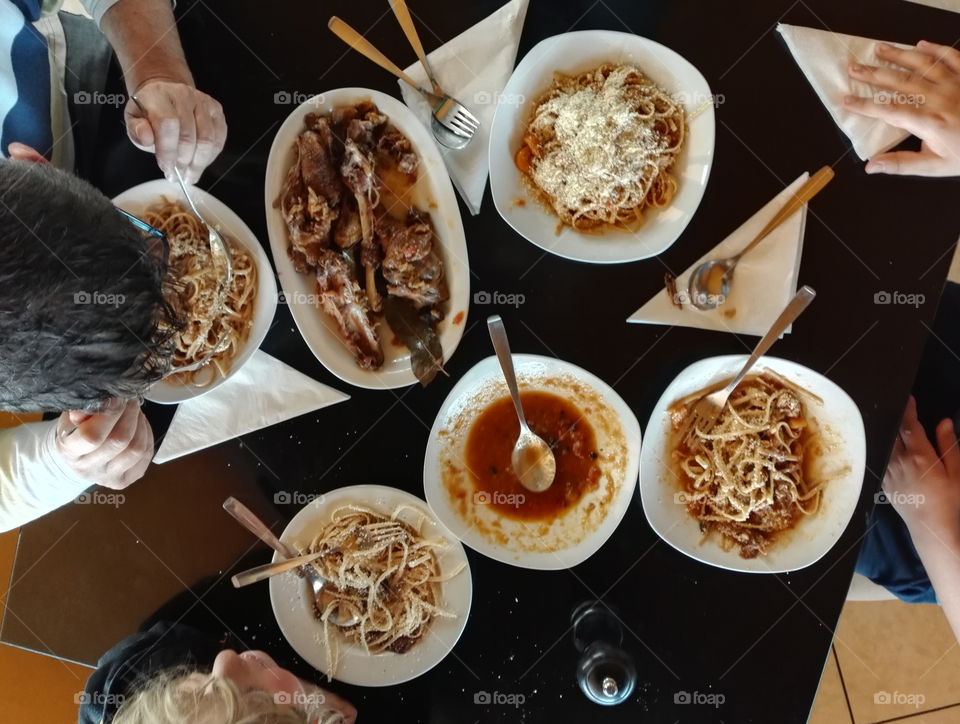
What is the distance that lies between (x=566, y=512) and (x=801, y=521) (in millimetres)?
618

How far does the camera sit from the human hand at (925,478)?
181 centimetres

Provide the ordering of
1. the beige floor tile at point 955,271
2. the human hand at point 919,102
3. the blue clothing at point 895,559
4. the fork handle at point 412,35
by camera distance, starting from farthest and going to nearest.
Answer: the beige floor tile at point 955,271 < the blue clothing at point 895,559 < the human hand at point 919,102 < the fork handle at point 412,35

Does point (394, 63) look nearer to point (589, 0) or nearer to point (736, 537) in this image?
point (589, 0)

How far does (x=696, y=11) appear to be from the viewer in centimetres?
175

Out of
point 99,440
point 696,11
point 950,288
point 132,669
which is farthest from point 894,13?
point 132,669

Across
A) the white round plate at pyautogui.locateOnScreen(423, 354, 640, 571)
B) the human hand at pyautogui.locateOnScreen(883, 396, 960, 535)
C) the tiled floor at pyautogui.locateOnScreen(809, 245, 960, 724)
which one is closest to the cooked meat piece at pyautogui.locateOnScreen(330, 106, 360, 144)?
the white round plate at pyautogui.locateOnScreen(423, 354, 640, 571)

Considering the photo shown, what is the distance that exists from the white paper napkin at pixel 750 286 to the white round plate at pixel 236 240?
0.95 meters

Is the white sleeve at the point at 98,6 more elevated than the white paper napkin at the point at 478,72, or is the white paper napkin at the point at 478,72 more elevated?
the white sleeve at the point at 98,6

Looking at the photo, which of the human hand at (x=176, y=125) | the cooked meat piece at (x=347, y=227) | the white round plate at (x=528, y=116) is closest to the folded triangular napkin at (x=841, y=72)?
the white round plate at (x=528, y=116)

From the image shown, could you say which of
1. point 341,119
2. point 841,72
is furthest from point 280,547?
point 841,72

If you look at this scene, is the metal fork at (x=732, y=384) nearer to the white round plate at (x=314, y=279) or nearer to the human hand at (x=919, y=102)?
the human hand at (x=919, y=102)

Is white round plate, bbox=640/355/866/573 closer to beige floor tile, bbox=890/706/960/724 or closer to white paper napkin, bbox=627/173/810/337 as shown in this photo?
white paper napkin, bbox=627/173/810/337

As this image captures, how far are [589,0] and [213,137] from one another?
1.07m

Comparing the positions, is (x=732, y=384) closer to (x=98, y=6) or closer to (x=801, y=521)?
(x=801, y=521)
